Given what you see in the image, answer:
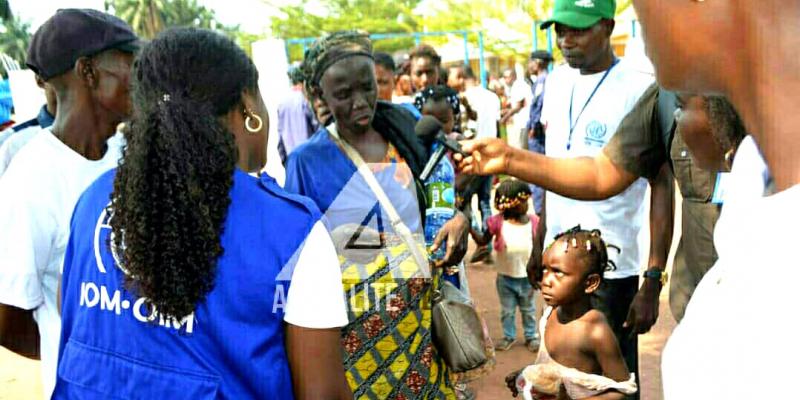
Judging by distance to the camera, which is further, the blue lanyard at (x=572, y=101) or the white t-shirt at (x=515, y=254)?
the white t-shirt at (x=515, y=254)

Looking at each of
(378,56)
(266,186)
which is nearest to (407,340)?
(266,186)

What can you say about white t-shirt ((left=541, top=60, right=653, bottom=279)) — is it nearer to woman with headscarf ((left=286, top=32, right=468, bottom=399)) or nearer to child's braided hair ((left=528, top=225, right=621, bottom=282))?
child's braided hair ((left=528, top=225, right=621, bottom=282))

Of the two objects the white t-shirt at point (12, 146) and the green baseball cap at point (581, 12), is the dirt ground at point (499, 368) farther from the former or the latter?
the white t-shirt at point (12, 146)

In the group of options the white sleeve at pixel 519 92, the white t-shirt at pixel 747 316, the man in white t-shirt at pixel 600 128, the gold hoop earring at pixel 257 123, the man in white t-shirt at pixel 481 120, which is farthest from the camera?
the white sleeve at pixel 519 92

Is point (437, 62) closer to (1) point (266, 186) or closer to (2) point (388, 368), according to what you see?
(2) point (388, 368)

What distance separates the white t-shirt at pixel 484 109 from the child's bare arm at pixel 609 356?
20.8ft

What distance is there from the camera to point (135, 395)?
157cm

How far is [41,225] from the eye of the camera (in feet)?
7.05

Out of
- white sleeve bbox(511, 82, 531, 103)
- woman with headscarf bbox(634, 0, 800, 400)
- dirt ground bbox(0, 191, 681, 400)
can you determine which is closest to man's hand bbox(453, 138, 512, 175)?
woman with headscarf bbox(634, 0, 800, 400)

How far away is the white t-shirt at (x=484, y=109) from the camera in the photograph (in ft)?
31.1

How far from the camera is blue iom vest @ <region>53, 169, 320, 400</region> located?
5.05ft

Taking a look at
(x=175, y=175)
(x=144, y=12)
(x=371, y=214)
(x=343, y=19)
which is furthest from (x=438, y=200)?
(x=343, y=19)

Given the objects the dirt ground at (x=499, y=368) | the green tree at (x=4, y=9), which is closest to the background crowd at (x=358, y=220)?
the dirt ground at (x=499, y=368)

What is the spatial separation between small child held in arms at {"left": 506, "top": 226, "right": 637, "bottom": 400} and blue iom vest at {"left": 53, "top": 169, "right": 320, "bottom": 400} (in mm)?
1746
